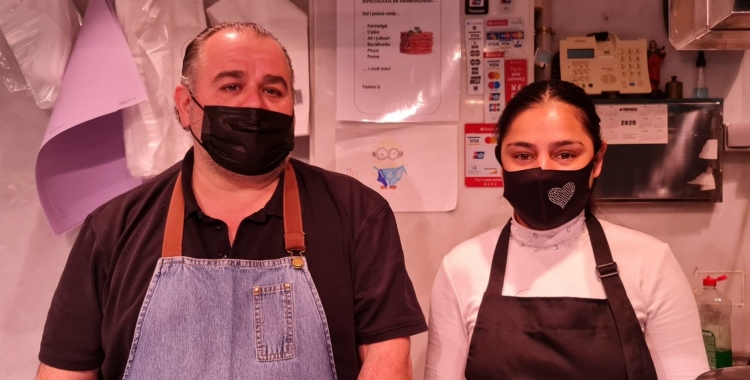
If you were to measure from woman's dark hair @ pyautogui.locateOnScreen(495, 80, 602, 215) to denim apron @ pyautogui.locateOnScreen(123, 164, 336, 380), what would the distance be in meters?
0.65

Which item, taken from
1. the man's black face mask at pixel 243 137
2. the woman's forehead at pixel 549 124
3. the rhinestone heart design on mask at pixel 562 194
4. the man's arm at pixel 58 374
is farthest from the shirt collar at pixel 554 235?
the man's arm at pixel 58 374

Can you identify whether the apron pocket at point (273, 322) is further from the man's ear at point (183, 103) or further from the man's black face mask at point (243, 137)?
the man's ear at point (183, 103)

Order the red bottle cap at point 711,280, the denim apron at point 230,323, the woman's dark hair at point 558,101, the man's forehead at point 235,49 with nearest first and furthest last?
the denim apron at point 230,323 < the man's forehead at point 235,49 < the woman's dark hair at point 558,101 < the red bottle cap at point 711,280

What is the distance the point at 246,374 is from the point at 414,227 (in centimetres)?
90

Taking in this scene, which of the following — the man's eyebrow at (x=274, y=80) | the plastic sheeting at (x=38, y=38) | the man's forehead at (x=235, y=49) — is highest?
the plastic sheeting at (x=38, y=38)

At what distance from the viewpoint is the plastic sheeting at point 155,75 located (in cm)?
196

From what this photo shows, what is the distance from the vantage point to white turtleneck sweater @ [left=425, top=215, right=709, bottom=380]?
1.40 metres

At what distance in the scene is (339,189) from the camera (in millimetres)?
1437

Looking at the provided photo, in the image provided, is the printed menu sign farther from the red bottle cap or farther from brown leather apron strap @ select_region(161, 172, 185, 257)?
the red bottle cap

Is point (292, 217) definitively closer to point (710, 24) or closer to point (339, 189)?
point (339, 189)

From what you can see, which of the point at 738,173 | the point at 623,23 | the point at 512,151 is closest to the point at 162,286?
the point at 512,151

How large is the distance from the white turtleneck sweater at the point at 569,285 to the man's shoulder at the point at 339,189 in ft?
1.02

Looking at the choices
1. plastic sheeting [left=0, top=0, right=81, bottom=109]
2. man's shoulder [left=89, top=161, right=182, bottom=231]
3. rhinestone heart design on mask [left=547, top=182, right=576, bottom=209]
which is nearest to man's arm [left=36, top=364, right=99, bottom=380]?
man's shoulder [left=89, top=161, right=182, bottom=231]

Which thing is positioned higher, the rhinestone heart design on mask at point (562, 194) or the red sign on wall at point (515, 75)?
the red sign on wall at point (515, 75)
